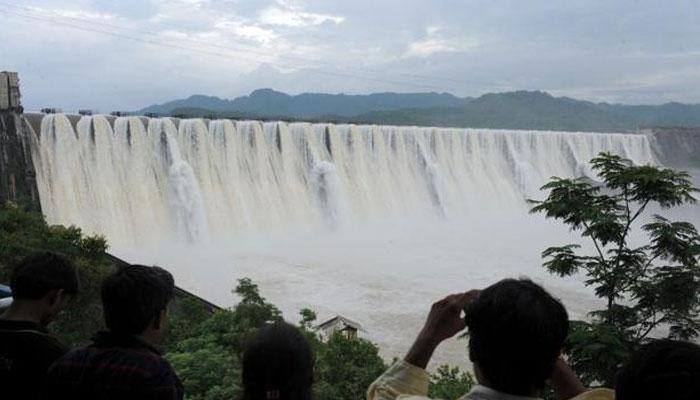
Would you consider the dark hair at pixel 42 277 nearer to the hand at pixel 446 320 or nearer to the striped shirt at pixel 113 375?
the striped shirt at pixel 113 375

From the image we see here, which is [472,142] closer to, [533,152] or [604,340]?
[533,152]

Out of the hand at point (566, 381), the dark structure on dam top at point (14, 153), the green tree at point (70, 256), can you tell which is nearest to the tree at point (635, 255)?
the hand at point (566, 381)

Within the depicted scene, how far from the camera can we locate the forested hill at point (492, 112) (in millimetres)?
75500

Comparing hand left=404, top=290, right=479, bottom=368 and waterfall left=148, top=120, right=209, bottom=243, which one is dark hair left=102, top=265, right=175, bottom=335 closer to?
hand left=404, top=290, right=479, bottom=368

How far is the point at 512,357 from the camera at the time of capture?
1366 millimetres

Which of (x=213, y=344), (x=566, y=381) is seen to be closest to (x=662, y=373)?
(x=566, y=381)

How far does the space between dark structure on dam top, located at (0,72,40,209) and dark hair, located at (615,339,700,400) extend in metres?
17.4

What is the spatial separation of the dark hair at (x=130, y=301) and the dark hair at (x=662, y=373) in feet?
4.08

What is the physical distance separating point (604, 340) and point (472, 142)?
26111 millimetres

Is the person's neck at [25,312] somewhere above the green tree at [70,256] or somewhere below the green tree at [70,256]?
above

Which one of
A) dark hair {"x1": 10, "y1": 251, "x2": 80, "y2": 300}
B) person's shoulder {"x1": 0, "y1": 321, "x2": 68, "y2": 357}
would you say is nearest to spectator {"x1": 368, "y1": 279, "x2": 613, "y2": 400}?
person's shoulder {"x1": 0, "y1": 321, "x2": 68, "y2": 357}

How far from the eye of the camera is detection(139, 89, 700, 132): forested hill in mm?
75500

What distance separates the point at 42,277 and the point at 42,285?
3 cm

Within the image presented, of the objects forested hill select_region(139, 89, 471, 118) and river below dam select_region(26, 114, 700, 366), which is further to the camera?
forested hill select_region(139, 89, 471, 118)
